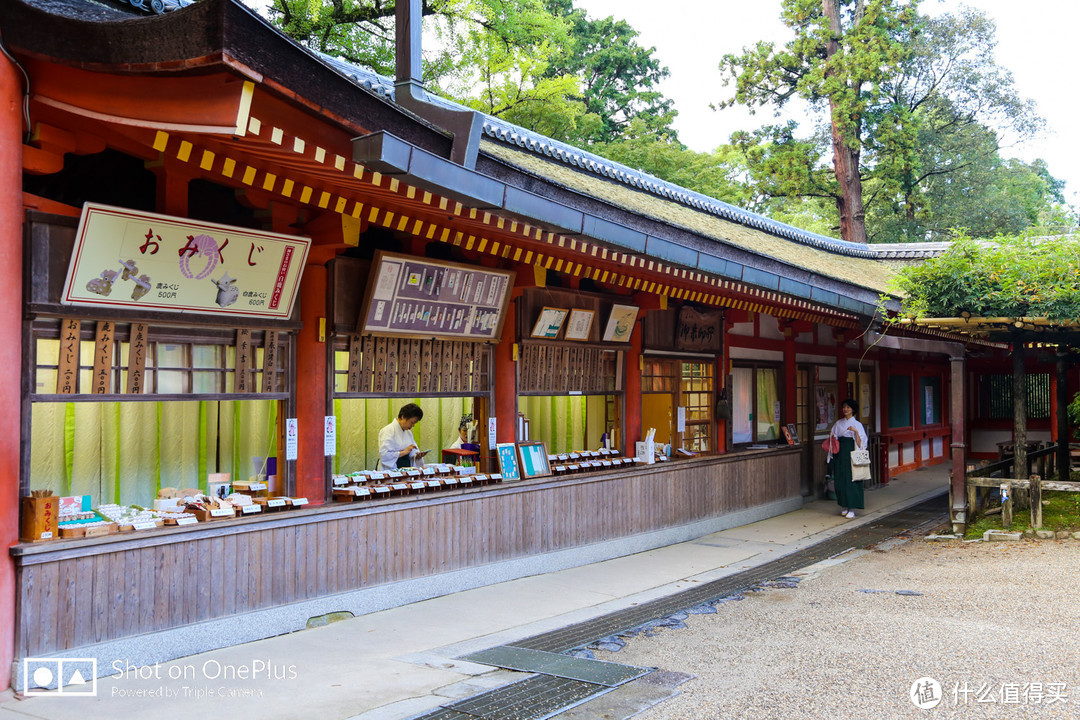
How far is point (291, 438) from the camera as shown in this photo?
258 inches

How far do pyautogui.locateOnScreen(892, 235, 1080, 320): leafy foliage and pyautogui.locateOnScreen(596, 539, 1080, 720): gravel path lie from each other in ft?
9.39

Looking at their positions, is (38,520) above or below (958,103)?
below

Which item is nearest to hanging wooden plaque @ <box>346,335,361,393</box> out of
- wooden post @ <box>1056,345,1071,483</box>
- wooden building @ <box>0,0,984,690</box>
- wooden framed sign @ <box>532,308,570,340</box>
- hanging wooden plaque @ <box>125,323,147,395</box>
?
wooden building @ <box>0,0,984,690</box>

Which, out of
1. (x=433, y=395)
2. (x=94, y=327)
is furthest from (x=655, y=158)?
(x=94, y=327)

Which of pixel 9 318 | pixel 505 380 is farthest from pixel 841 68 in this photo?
pixel 9 318

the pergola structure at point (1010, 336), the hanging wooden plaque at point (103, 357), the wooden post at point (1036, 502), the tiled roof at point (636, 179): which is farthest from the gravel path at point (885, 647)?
the tiled roof at point (636, 179)

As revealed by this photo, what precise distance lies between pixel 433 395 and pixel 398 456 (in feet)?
3.84

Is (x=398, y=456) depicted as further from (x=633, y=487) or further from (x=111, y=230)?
(x=111, y=230)

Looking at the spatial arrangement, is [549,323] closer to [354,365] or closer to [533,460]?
[533,460]

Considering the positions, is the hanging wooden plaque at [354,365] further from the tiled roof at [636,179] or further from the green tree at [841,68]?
the green tree at [841,68]

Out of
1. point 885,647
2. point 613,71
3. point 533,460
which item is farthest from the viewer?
point 613,71

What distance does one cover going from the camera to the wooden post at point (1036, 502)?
9.83 meters

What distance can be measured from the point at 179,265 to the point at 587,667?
3750mm

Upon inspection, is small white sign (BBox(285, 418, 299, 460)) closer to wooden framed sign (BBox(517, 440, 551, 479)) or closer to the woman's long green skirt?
wooden framed sign (BBox(517, 440, 551, 479))
